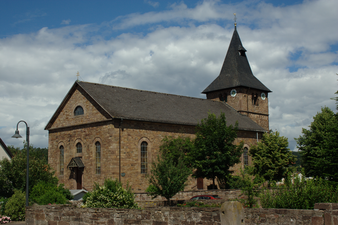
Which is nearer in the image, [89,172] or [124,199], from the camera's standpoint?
[124,199]

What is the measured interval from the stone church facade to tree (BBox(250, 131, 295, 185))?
4.46 metres

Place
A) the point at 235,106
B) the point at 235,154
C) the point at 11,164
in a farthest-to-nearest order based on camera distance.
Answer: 1. the point at 235,106
2. the point at 235,154
3. the point at 11,164

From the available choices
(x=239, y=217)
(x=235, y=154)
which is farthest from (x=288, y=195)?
(x=235, y=154)

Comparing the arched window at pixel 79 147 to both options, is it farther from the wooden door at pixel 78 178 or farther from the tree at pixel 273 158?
the tree at pixel 273 158

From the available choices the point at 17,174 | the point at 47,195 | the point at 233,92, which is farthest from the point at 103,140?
the point at 233,92

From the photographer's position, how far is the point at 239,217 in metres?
6.82

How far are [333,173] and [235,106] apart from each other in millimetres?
27096

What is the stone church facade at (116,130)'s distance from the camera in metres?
31.5

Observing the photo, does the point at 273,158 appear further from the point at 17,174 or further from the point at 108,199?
the point at 17,174

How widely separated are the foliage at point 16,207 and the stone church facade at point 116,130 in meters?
8.12

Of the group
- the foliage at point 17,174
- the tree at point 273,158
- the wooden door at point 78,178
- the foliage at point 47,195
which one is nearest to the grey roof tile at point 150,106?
the tree at point 273,158

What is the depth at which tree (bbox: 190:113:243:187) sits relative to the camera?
105ft

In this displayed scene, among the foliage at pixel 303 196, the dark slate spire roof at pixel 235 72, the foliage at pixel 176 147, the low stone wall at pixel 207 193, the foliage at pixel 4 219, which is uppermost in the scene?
the dark slate spire roof at pixel 235 72

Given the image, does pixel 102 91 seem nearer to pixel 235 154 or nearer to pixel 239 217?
pixel 235 154
